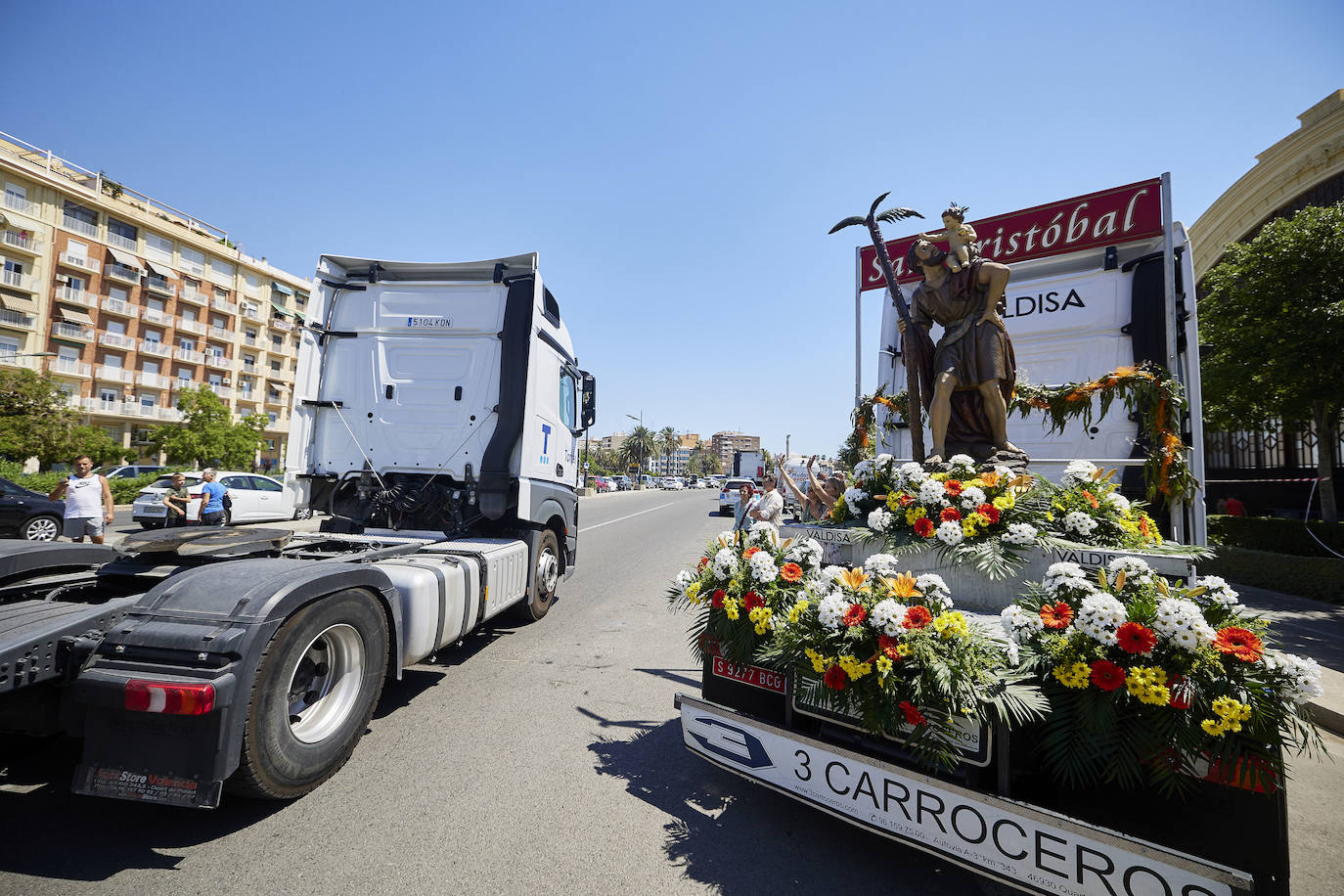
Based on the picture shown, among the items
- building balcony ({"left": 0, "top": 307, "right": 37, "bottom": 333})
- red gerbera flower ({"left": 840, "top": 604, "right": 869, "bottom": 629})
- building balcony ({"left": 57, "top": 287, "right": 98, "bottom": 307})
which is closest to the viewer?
red gerbera flower ({"left": 840, "top": 604, "right": 869, "bottom": 629})

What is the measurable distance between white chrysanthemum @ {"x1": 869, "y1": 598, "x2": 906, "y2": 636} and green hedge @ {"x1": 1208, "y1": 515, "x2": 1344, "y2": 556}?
9.62 m

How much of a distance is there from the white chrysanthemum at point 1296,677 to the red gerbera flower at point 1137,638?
0.98 ft

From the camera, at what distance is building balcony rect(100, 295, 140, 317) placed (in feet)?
132

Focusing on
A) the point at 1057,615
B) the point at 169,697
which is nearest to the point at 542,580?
the point at 169,697

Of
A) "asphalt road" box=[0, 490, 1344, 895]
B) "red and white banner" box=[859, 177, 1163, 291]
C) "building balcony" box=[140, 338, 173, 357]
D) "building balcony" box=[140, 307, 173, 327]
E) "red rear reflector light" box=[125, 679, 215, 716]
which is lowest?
"asphalt road" box=[0, 490, 1344, 895]

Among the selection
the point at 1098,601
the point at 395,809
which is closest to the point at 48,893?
the point at 395,809

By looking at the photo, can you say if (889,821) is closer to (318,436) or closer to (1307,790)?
(1307,790)

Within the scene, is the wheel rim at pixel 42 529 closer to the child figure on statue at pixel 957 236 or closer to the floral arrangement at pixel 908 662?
the floral arrangement at pixel 908 662

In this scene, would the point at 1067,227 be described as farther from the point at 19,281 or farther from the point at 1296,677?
the point at 19,281

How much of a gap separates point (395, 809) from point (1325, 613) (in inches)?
415

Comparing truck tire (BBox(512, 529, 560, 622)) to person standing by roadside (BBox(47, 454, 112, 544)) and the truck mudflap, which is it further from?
person standing by roadside (BBox(47, 454, 112, 544))

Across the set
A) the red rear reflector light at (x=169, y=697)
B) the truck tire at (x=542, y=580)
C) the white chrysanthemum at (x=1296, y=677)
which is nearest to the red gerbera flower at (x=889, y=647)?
the white chrysanthemum at (x=1296, y=677)

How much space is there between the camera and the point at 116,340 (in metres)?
40.7

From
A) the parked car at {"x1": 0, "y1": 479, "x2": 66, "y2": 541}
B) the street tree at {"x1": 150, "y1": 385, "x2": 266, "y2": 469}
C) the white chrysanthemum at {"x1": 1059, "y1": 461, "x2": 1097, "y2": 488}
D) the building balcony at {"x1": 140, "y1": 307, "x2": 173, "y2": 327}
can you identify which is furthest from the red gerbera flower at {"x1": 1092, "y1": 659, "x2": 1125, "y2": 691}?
the building balcony at {"x1": 140, "y1": 307, "x2": 173, "y2": 327}
